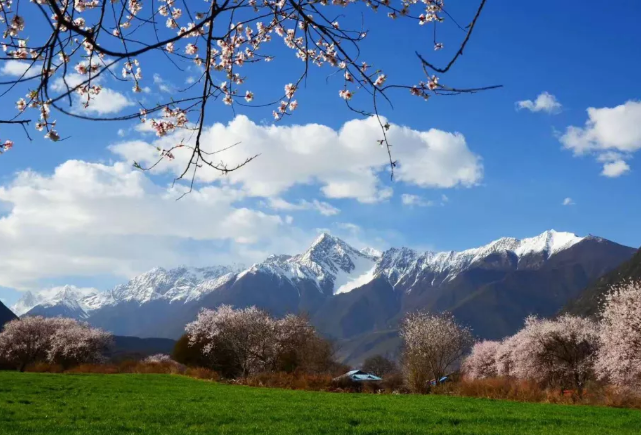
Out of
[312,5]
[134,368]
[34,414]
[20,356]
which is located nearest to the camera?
[312,5]

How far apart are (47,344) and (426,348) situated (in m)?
55.8

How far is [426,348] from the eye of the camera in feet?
130

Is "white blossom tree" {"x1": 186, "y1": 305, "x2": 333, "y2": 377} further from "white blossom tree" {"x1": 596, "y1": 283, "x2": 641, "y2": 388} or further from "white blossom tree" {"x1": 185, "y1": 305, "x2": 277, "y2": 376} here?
"white blossom tree" {"x1": 596, "y1": 283, "x2": 641, "y2": 388}

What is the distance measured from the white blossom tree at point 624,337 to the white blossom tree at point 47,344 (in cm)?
6125

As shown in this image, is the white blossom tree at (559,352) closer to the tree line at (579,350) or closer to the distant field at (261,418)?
the tree line at (579,350)

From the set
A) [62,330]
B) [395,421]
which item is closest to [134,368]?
[62,330]

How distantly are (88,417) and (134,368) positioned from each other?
42.1m

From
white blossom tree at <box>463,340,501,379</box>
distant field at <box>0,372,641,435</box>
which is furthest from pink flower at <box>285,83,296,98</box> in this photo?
white blossom tree at <box>463,340,501,379</box>

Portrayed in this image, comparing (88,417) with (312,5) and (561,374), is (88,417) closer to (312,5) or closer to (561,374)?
(312,5)

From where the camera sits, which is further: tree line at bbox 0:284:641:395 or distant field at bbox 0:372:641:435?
tree line at bbox 0:284:641:395

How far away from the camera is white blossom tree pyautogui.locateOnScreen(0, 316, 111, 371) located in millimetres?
67188

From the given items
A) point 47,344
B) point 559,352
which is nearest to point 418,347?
point 559,352

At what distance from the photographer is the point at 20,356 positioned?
6912cm

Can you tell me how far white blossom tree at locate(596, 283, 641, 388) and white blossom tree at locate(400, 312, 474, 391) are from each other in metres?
11.8
